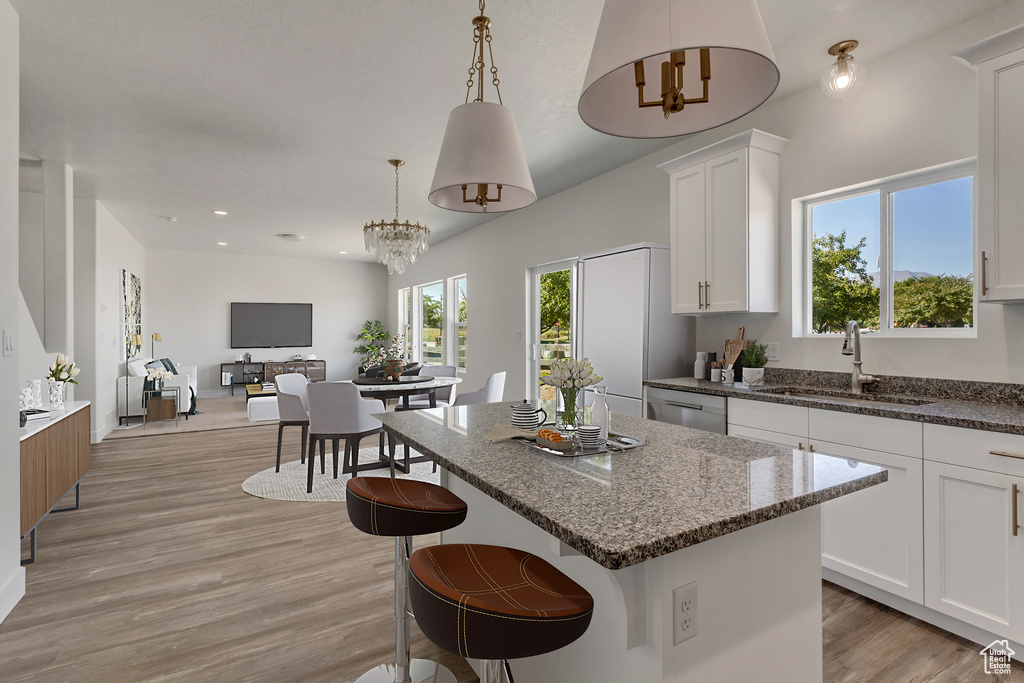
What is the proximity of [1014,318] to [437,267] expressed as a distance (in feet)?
22.7

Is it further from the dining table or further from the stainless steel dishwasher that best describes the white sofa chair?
the stainless steel dishwasher

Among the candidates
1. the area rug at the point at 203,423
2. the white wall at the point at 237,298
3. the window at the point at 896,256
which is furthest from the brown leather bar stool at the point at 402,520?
the white wall at the point at 237,298

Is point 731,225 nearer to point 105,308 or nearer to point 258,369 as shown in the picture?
point 105,308

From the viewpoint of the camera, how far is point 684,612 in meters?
1.08

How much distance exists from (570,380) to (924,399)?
1.98m

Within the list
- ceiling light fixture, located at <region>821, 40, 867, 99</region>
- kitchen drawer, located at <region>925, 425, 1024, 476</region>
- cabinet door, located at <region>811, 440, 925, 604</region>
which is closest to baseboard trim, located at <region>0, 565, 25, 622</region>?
cabinet door, located at <region>811, 440, 925, 604</region>

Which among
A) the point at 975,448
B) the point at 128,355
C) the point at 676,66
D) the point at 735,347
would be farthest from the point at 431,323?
the point at 676,66

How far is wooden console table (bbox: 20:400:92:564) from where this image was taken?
8.24 ft

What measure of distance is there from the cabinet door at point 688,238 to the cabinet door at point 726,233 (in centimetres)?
5

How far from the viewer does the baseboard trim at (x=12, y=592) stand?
2176 mm

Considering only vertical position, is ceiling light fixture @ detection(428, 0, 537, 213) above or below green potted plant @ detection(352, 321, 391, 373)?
above

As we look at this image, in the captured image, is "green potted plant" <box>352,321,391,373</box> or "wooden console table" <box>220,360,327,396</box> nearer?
Answer: "wooden console table" <box>220,360,327,396</box>

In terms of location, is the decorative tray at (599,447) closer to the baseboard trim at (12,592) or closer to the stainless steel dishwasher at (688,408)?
the stainless steel dishwasher at (688,408)

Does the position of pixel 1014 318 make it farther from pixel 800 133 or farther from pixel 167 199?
pixel 167 199
